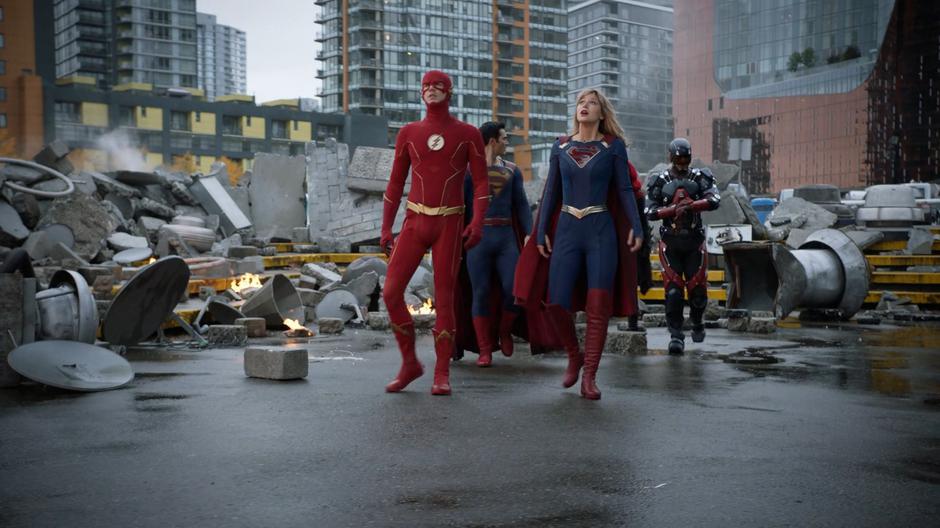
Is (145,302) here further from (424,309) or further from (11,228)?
(11,228)

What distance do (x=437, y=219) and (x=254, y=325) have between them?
586 cm

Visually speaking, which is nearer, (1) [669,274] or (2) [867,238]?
(1) [669,274]

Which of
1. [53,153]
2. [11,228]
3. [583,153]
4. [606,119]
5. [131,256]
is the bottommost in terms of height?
[131,256]

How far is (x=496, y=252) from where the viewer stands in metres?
9.90

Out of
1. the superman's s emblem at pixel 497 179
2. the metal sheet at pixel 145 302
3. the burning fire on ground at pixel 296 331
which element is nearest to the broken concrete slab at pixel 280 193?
the burning fire on ground at pixel 296 331

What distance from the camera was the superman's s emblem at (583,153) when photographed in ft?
25.3

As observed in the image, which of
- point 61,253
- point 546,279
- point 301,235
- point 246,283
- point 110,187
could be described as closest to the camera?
point 546,279

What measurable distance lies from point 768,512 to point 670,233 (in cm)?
739

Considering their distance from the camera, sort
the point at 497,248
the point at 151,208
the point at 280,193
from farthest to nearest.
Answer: the point at 280,193
the point at 151,208
the point at 497,248

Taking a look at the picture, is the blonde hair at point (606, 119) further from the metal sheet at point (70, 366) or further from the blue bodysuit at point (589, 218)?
the metal sheet at point (70, 366)

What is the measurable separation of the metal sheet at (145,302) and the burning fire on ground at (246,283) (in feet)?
17.9

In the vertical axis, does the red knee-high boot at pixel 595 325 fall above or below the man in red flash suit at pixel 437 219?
below

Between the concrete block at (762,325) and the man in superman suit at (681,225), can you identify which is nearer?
the man in superman suit at (681,225)

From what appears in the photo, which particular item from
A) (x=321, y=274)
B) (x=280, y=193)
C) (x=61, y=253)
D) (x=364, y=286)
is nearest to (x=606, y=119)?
(x=364, y=286)
